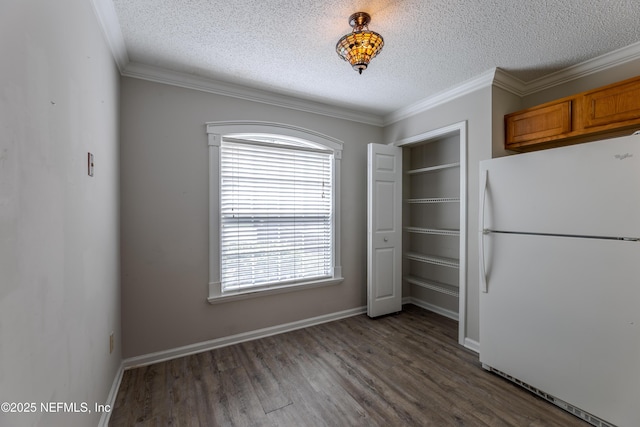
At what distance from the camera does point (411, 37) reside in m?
2.03

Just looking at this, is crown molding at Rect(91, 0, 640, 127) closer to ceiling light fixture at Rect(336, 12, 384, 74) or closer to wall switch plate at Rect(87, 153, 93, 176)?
wall switch plate at Rect(87, 153, 93, 176)

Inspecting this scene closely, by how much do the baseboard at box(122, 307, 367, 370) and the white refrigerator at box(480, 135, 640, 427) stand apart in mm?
1616

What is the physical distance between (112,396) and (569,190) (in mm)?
3466

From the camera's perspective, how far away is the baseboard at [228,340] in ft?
7.85

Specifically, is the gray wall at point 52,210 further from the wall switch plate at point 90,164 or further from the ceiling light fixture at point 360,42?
the ceiling light fixture at point 360,42

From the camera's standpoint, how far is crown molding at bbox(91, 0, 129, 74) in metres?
1.64

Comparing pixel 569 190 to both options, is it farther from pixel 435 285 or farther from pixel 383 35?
pixel 435 285

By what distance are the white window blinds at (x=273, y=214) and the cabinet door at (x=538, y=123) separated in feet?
6.21

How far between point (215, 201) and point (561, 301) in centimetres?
291

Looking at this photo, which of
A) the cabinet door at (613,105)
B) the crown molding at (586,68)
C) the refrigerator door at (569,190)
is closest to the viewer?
the refrigerator door at (569,190)

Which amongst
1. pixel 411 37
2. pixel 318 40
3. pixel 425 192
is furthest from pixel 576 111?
pixel 318 40

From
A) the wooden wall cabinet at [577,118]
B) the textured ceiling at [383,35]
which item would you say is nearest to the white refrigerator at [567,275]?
the wooden wall cabinet at [577,118]

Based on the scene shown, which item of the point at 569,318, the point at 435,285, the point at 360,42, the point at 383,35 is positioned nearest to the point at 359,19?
the point at 360,42

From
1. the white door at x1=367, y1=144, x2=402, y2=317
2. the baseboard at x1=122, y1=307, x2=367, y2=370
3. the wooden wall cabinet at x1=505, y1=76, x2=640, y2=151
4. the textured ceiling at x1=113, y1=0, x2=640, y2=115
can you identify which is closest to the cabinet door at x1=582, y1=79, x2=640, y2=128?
the wooden wall cabinet at x1=505, y1=76, x2=640, y2=151
